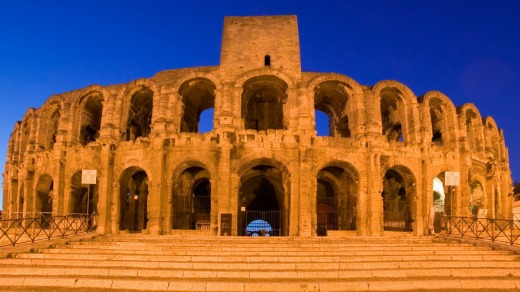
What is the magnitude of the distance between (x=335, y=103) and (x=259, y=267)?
53.1 feet

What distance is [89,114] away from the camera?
83.6 ft

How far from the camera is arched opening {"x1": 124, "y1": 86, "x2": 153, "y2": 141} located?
24016 millimetres

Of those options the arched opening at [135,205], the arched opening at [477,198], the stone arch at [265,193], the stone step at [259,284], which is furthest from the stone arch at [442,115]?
the arched opening at [135,205]

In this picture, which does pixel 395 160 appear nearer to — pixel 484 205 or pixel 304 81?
pixel 304 81

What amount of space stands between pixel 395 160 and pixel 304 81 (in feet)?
20.4

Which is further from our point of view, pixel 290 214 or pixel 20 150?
pixel 20 150

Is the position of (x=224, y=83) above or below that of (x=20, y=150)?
above

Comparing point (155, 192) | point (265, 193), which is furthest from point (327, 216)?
point (155, 192)

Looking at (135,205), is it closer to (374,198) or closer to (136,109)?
(136,109)

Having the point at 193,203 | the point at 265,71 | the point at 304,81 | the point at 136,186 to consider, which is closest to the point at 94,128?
the point at 136,186

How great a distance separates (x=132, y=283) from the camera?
9406 millimetres

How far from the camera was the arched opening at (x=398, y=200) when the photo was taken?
22531 millimetres

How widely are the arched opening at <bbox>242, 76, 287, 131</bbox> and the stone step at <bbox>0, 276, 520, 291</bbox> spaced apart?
14.4 metres

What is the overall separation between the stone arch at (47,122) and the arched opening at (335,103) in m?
15.4
